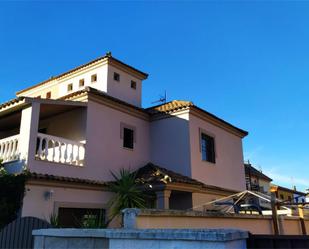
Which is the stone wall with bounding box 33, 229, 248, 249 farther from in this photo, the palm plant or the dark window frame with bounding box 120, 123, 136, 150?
the dark window frame with bounding box 120, 123, 136, 150

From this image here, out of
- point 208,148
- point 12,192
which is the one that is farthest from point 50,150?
point 208,148

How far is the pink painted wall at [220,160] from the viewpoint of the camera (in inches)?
638

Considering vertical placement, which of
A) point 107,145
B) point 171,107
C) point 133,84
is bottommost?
point 107,145

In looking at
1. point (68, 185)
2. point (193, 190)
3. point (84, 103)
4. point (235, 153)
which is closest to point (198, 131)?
point (193, 190)

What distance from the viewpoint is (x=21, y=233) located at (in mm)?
6406

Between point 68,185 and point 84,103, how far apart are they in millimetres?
3404

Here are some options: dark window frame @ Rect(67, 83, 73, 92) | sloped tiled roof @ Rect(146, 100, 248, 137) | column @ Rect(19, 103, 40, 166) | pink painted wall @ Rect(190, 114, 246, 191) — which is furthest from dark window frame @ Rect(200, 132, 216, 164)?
column @ Rect(19, 103, 40, 166)

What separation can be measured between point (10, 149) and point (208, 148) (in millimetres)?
9694

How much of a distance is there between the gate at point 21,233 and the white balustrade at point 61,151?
5.15 metres

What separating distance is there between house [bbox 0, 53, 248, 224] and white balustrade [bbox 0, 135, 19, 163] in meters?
0.03

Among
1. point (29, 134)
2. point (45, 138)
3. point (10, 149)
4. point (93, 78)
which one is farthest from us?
point (93, 78)

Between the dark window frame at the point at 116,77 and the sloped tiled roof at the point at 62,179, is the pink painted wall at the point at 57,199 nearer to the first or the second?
the sloped tiled roof at the point at 62,179

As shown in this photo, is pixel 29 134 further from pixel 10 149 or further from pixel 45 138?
pixel 10 149

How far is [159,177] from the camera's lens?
45.3 feet
